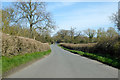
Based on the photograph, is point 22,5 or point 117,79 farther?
point 22,5

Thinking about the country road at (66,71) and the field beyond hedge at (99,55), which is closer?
the country road at (66,71)

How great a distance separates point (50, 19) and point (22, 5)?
7701 mm

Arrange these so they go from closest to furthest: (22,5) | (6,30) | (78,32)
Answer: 1. (6,30)
2. (22,5)
3. (78,32)

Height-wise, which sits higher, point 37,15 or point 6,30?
point 37,15

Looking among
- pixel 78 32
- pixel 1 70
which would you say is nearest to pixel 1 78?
pixel 1 70

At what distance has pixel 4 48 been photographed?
12406 millimetres

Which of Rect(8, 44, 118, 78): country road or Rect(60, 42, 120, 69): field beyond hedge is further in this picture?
Rect(60, 42, 120, 69): field beyond hedge

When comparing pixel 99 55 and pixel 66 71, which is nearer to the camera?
pixel 66 71

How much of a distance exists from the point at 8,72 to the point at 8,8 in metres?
20.5

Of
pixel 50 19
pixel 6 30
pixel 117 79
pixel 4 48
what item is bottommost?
pixel 117 79

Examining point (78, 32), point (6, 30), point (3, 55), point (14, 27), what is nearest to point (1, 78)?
point (3, 55)

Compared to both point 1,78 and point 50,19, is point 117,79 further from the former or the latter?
point 50,19

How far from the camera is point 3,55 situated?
40.4ft

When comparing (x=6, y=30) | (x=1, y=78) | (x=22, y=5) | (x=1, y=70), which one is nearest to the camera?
(x=1, y=78)
